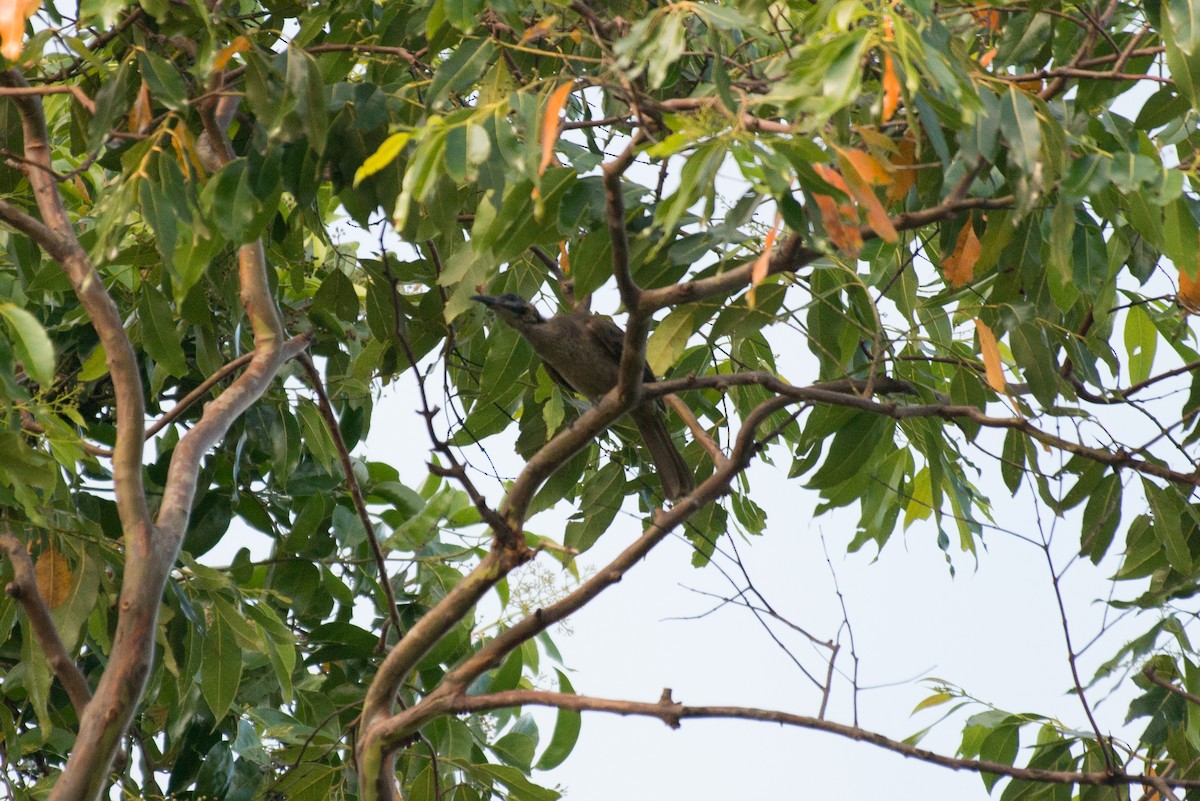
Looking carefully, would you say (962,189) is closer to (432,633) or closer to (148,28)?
(432,633)

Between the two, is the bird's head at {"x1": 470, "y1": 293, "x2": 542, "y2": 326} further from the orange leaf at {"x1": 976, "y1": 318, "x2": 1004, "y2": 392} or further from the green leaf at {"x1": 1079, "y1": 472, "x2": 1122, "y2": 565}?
the green leaf at {"x1": 1079, "y1": 472, "x2": 1122, "y2": 565}

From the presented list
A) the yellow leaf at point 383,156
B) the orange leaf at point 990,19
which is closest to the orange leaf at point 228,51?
the yellow leaf at point 383,156

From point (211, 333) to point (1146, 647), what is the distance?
2609mm

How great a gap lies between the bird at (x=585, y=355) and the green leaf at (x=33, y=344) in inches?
53.4

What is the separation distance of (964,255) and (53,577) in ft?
7.13

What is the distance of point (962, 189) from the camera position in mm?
2070

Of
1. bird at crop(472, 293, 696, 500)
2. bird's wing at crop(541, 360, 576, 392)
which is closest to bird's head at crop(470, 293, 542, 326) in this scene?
bird at crop(472, 293, 696, 500)

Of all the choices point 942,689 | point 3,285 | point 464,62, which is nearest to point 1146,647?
point 942,689

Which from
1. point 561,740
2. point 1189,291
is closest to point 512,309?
point 561,740

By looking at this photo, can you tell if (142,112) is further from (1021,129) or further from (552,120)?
(1021,129)

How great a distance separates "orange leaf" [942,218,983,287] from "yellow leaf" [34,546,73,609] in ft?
6.93

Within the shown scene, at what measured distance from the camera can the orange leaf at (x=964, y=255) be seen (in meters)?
2.56

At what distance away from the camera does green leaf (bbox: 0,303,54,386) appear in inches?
84.7

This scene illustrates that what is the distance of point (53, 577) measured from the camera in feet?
9.14
